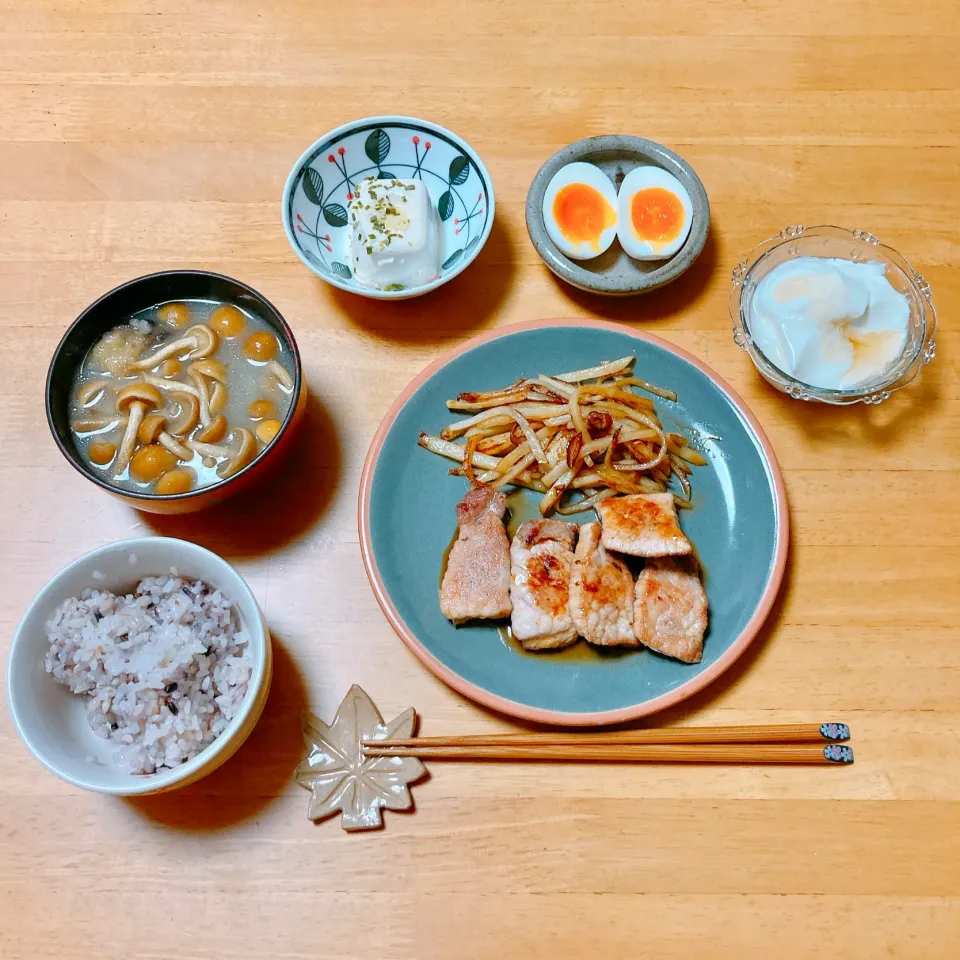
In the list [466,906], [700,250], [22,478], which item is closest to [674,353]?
[700,250]

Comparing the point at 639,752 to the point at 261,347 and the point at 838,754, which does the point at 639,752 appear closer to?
the point at 838,754

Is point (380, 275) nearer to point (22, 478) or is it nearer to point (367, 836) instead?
point (22, 478)

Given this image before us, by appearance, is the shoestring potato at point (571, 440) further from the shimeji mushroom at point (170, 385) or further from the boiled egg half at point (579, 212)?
the shimeji mushroom at point (170, 385)

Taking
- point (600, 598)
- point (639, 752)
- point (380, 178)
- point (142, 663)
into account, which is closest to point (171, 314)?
point (380, 178)

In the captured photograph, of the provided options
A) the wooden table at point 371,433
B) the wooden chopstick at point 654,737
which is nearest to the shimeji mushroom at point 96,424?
the wooden table at point 371,433

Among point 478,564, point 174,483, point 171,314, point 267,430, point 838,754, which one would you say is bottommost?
point 838,754

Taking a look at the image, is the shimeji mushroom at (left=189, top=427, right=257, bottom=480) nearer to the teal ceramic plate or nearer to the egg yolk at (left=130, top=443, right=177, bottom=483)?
the egg yolk at (left=130, top=443, right=177, bottom=483)
